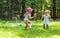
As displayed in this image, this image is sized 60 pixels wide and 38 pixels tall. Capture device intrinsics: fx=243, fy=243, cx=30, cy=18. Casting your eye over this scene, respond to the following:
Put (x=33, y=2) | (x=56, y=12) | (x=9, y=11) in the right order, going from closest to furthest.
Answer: (x=33, y=2)
(x=9, y=11)
(x=56, y=12)

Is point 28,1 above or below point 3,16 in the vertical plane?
above

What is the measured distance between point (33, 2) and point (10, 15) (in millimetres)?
4173

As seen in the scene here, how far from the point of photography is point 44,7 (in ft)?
132

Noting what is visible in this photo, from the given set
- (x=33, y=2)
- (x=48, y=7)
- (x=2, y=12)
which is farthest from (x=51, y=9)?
(x=2, y=12)

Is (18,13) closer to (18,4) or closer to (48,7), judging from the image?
(18,4)

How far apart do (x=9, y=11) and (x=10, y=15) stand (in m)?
0.94

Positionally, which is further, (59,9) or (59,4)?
(59,9)

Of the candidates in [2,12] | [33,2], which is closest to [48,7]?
[33,2]

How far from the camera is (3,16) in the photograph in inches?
1427

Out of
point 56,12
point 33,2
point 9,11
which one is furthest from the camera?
point 56,12

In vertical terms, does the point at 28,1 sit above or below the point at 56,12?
above

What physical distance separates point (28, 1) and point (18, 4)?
2303 millimetres

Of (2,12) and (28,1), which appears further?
(2,12)

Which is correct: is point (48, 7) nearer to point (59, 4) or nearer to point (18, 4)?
point (59, 4)
